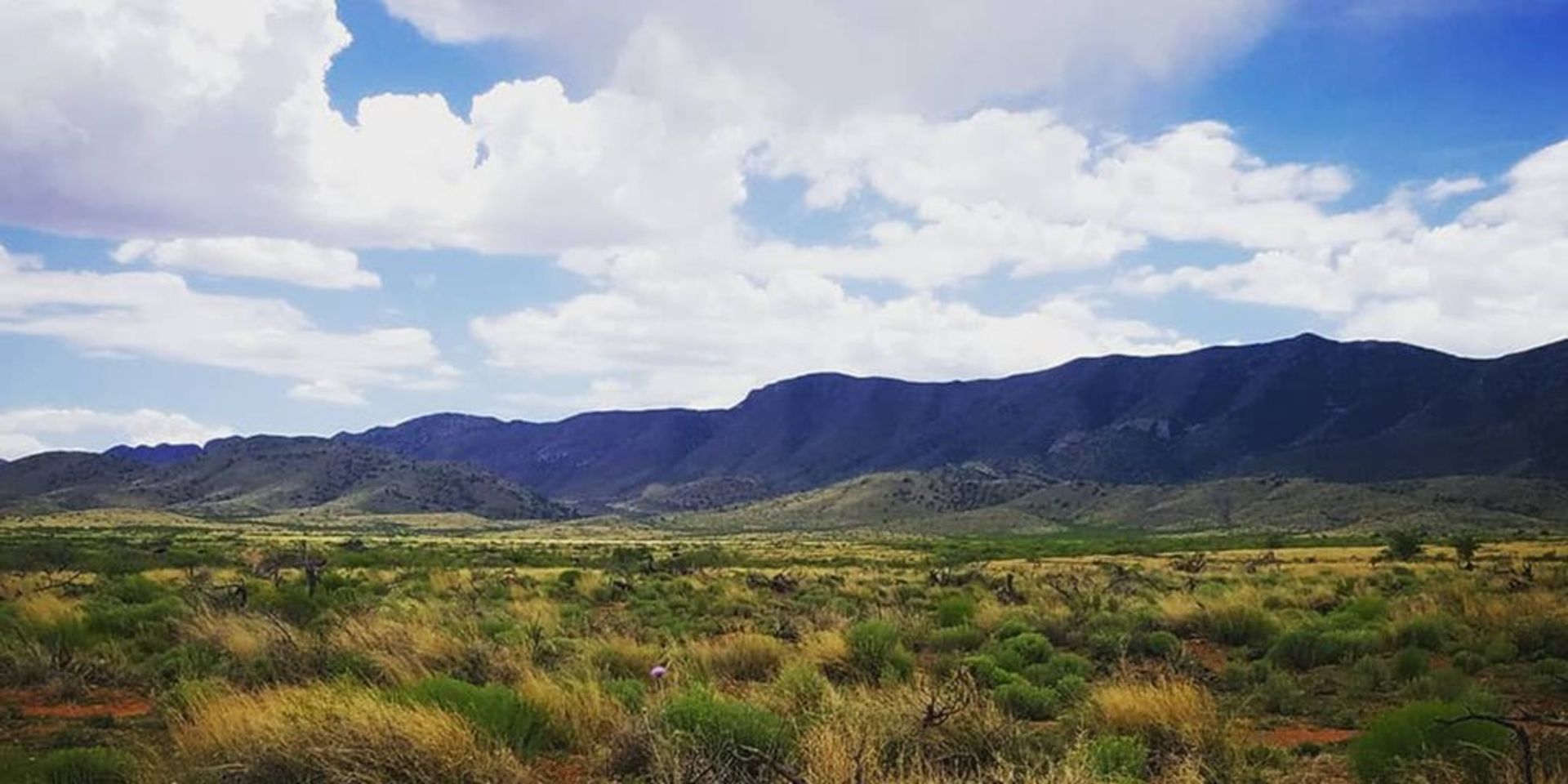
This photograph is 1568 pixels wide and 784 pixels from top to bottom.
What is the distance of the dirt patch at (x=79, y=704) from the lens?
475 inches

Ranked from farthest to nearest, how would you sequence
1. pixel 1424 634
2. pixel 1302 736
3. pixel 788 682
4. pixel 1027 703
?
1. pixel 1424 634
2. pixel 1027 703
3. pixel 1302 736
4. pixel 788 682

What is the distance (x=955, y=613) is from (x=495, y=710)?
41.2 feet

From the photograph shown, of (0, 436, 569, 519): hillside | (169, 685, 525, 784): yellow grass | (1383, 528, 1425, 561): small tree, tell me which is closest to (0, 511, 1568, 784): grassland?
(169, 685, 525, 784): yellow grass

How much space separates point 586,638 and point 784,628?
12.3 ft

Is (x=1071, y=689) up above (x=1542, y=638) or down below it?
above

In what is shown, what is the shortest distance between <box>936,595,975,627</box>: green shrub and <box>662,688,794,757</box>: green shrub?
11.3 meters

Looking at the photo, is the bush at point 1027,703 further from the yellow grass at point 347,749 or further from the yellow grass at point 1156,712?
the yellow grass at point 347,749

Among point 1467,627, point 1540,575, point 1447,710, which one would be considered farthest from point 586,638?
point 1540,575

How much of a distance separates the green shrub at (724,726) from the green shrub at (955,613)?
11.3 metres

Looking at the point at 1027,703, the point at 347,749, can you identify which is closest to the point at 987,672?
the point at 1027,703

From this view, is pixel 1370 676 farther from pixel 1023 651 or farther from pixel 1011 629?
pixel 1011 629

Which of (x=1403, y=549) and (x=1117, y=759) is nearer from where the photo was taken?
(x=1117, y=759)

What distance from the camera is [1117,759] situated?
313 inches

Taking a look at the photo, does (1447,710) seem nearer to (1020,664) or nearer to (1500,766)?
(1500,766)
